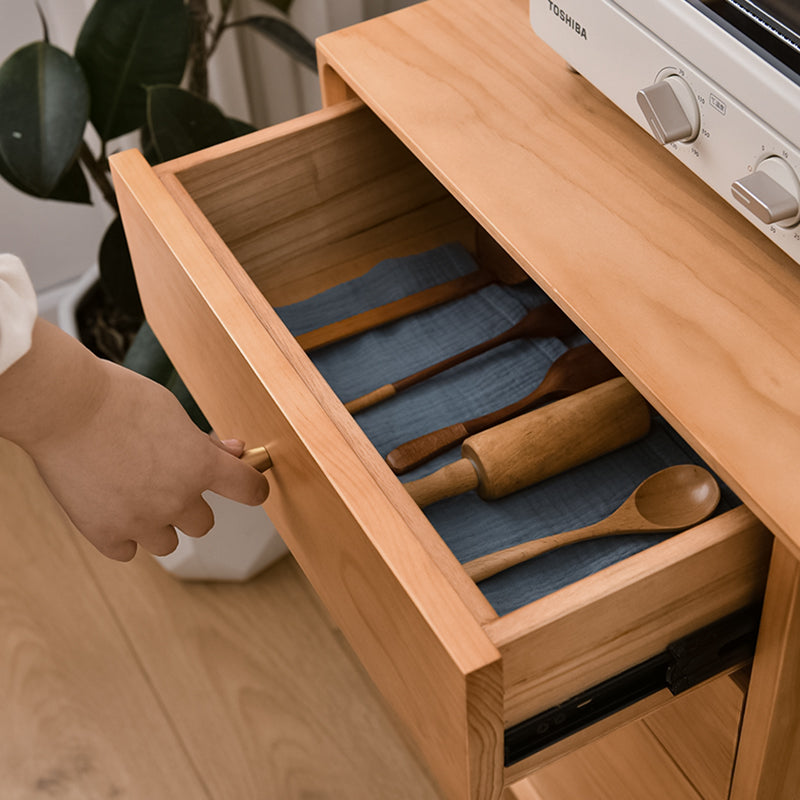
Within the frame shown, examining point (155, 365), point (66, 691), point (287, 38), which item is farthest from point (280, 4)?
point (66, 691)

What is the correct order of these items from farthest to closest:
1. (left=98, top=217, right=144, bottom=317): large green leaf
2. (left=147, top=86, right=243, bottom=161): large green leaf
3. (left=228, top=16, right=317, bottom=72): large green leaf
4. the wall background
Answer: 1. the wall background
2. (left=228, top=16, right=317, bottom=72): large green leaf
3. (left=98, top=217, right=144, bottom=317): large green leaf
4. (left=147, top=86, right=243, bottom=161): large green leaf

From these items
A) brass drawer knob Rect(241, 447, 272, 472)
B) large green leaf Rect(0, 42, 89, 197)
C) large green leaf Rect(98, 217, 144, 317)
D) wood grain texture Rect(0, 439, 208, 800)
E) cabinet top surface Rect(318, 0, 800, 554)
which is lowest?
wood grain texture Rect(0, 439, 208, 800)

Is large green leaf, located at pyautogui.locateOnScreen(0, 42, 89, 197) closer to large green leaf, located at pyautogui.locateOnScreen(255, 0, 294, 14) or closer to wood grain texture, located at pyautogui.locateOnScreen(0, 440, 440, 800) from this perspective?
large green leaf, located at pyautogui.locateOnScreen(255, 0, 294, 14)

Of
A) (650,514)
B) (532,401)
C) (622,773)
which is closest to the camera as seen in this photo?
(650,514)

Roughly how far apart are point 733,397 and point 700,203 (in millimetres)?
155

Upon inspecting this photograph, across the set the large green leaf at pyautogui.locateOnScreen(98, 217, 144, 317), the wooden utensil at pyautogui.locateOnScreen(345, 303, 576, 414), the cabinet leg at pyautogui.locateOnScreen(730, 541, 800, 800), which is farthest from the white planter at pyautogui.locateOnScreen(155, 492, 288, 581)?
the cabinet leg at pyautogui.locateOnScreen(730, 541, 800, 800)

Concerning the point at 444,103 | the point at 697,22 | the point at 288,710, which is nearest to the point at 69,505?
the point at 444,103

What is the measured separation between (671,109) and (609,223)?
0.23 feet

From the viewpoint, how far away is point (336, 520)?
567 millimetres

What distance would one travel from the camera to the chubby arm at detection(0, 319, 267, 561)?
638 mm

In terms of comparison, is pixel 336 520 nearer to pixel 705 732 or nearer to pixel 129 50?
pixel 705 732

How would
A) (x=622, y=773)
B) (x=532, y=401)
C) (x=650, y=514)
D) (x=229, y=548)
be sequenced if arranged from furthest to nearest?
(x=229, y=548)
(x=622, y=773)
(x=532, y=401)
(x=650, y=514)

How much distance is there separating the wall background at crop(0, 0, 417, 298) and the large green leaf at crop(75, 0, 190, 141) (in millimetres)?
327

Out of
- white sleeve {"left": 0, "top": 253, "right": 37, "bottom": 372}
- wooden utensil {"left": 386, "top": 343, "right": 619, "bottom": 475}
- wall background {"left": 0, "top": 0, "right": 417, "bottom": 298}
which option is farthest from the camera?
wall background {"left": 0, "top": 0, "right": 417, "bottom": 298}
